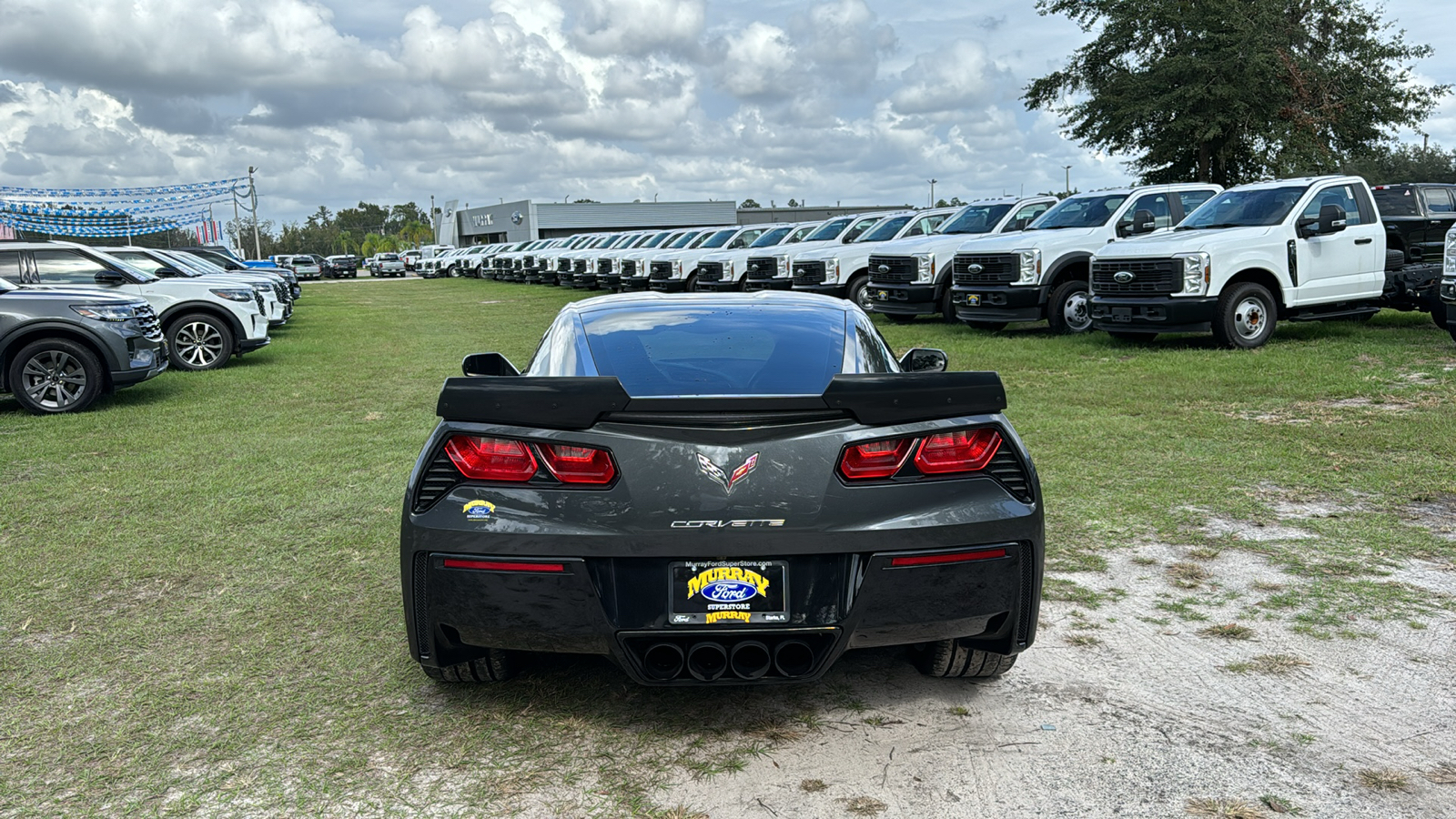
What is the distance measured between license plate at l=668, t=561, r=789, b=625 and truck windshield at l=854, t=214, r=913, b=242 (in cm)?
1795

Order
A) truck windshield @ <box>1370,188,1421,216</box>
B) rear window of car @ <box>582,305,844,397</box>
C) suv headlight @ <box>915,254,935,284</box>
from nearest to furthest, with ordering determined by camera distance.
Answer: rear window of car @ <box>582,305,844,397</box> < truck windshield @ <box>1370,188,1421,216</box> < suv headlight @ <box>915,254,935,284</box>

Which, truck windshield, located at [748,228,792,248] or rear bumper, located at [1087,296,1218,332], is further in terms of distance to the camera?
truck windshield, located at [748,228,792,248]

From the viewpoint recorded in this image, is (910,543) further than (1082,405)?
No

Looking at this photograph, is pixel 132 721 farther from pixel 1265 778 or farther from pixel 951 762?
pixel 1265 778

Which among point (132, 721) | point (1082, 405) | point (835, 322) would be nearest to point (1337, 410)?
point (1082, 405)

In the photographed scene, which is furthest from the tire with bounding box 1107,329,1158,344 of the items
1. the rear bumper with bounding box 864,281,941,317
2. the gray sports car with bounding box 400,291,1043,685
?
the gray sports car with bounding box 400,291,1043,685

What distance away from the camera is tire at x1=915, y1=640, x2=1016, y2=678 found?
3826 mm

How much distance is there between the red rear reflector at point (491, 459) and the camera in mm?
3418

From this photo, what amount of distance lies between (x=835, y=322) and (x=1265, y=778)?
7.17ft

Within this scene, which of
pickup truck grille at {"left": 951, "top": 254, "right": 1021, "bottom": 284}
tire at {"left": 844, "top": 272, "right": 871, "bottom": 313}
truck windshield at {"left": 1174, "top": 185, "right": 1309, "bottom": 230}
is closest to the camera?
truck windshield at {"left": 1174, "top": 185, "right": 1309, "bottom": 230}

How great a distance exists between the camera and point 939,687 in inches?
156

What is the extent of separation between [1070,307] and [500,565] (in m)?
13.9

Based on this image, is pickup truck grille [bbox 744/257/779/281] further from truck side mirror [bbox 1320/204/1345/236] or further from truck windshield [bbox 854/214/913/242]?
truck side mirror [bbox 1320/204/1345/236]

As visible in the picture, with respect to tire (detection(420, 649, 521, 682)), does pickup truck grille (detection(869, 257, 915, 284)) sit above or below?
above
